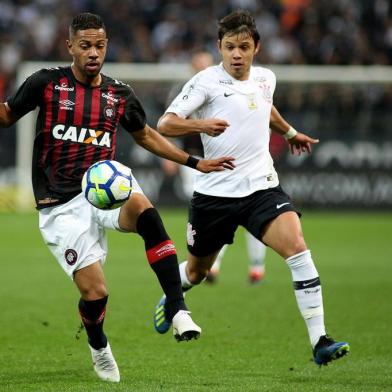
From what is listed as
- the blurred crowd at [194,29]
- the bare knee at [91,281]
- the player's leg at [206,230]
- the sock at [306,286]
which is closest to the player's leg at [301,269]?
the sock at [306,286]

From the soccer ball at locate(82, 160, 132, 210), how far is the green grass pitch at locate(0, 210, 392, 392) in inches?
46.1

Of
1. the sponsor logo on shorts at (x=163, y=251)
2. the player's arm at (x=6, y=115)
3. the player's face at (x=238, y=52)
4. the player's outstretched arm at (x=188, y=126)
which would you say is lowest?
the sponsor logo on shorts at (x=163, y=251)

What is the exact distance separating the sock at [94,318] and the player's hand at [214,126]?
4.45 feet

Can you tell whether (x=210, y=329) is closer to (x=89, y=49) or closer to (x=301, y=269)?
(x=301, y=269)

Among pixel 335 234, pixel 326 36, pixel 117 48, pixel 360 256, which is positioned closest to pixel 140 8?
pixel 117 48

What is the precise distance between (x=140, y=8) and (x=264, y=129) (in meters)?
16.5

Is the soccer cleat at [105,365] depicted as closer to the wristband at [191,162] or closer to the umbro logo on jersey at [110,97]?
the wristband at [191,162]

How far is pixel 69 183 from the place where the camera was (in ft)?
21.7

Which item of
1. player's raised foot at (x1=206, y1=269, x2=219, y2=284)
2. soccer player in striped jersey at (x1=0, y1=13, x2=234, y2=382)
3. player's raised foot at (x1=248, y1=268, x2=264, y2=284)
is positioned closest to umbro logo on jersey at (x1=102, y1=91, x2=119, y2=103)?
soccer player in striped jersey at (x1=0, y1=13, x2=234, y2=382)

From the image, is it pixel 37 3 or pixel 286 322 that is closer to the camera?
pixel 286 322

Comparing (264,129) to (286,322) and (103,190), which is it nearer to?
(103,190)

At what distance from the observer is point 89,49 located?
6.53 m

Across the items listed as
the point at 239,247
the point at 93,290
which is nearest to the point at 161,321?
the point at 93,290

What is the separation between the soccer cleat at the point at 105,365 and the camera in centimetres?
654
